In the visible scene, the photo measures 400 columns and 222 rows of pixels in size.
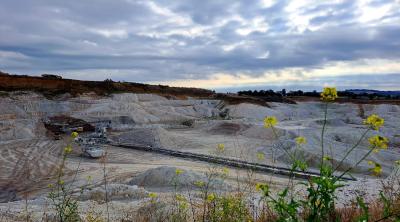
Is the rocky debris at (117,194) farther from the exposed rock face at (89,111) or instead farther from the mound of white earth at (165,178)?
the exposed rock face at (89,111)

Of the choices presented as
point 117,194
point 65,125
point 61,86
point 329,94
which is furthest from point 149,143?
point 61,86

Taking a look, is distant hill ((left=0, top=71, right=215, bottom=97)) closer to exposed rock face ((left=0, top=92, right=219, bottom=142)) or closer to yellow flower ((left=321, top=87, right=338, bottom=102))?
exposed rock face ((left=0, top=92, right=219, bottom=142))

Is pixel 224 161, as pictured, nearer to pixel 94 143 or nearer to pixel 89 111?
pixel 94 143

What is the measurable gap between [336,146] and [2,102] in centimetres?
2863

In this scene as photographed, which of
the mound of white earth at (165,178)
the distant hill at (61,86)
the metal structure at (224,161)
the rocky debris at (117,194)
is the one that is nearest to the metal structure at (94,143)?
the metal structure at (224,161)

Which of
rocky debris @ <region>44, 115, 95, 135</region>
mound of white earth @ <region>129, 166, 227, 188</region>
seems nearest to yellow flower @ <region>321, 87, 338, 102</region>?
mound of white earth @ <region>129, 166, 227, 188</region>

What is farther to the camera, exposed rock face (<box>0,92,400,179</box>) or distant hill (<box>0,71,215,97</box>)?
distant hill (<box>0,71,215,97</box>)

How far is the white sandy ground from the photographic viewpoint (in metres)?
12.9

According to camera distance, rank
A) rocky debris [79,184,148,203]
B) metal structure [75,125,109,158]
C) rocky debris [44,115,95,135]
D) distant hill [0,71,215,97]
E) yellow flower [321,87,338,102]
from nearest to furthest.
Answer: yellow flower [321,87,338,102] < rocky debris [79,184,148,203] < metal structure [75,125,109,158] < rocky debris [44,115,95,135] < distant hill [0,71,215,97]

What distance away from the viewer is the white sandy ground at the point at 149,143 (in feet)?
42.3

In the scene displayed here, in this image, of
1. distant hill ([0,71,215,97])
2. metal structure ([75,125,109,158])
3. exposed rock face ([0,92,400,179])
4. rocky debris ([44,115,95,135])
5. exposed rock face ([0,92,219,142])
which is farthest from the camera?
distant hill ([0,71,215,97])

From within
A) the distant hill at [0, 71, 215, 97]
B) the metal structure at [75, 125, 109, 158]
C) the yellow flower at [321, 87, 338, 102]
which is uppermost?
the yellow flower at [321, 87, 338, 102]

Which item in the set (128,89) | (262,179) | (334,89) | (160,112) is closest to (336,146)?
(262,179)

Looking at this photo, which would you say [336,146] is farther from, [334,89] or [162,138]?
[334,89]
